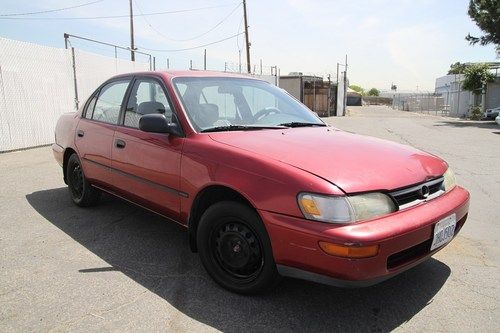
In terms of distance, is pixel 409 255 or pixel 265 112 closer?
pixel 409 255

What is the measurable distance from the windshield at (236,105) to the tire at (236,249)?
2.57 feet

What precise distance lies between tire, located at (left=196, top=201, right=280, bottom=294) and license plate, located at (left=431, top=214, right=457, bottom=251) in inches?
42.6

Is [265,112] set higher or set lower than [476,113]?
higher

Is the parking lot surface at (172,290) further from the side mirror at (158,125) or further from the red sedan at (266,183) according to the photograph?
the side mirror at (158,125)

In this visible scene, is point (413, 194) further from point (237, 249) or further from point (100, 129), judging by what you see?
point (100, 129)

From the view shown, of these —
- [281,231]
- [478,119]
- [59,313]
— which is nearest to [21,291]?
[59,313]

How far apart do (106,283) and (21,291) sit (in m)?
0.59

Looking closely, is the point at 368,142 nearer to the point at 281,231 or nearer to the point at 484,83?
the point at 281,231

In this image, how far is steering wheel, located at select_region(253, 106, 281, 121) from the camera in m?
3.90

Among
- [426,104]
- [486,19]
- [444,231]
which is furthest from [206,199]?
[426,104]

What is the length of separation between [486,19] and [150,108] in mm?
28382

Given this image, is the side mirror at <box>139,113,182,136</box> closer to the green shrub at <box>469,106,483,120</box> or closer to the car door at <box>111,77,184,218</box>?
the car door at <box>111,77,184,218</box>

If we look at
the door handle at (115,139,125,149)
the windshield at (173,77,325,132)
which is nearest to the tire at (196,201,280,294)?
the windshield at (173,77,325,132)

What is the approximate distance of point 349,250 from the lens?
2.42 metres
